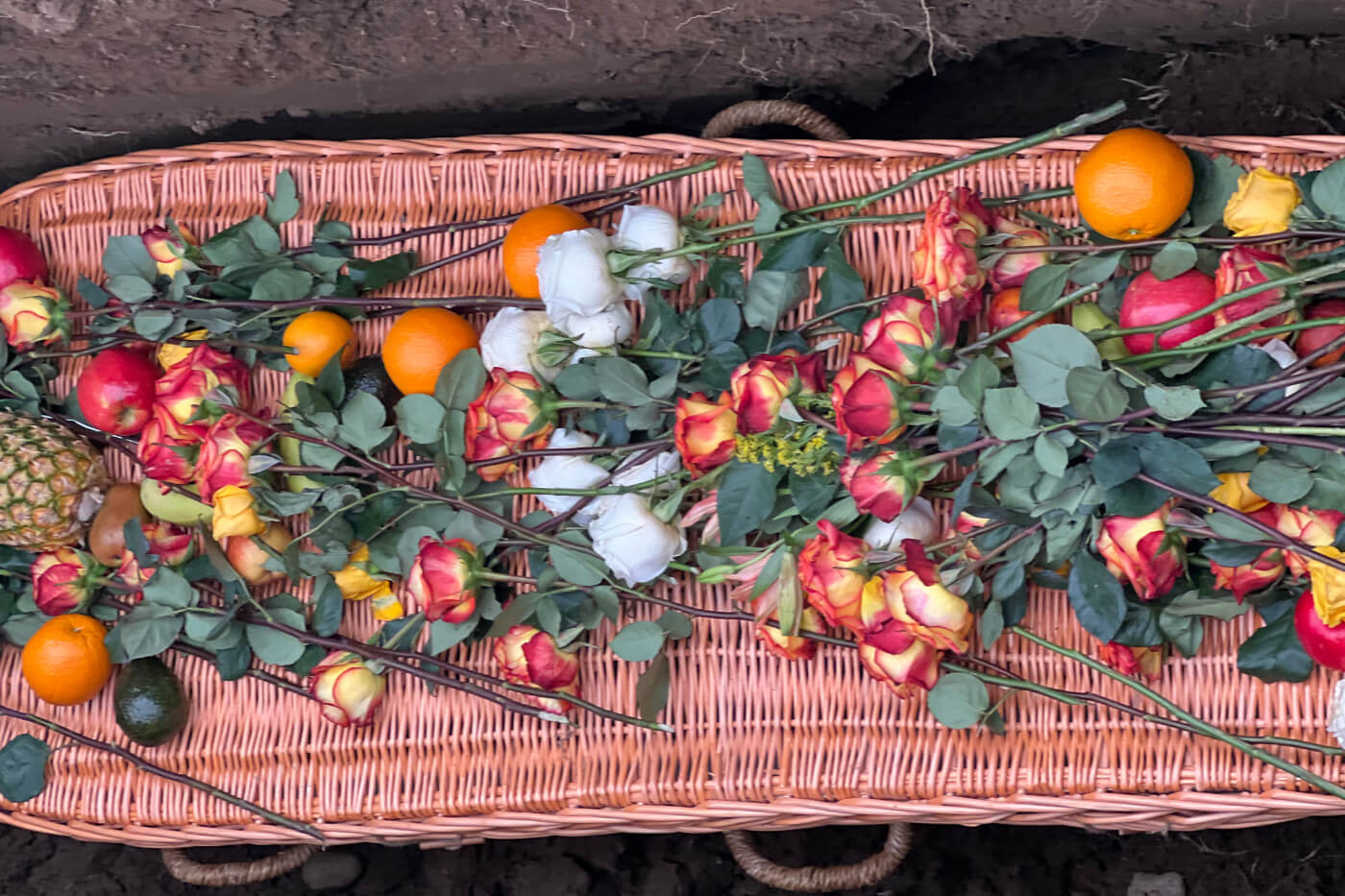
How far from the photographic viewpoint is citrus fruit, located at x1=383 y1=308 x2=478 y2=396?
0.89m

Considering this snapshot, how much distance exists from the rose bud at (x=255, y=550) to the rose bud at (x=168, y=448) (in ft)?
0.24

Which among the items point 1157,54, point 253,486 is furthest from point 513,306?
point 1157,54

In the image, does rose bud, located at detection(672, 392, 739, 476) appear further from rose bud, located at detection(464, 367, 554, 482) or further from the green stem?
the green stem

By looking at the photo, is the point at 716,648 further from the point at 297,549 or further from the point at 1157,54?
the point at 1157,54

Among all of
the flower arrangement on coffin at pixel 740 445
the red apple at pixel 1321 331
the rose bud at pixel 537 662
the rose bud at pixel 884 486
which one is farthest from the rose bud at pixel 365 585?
the red apple at pixel 1321 331

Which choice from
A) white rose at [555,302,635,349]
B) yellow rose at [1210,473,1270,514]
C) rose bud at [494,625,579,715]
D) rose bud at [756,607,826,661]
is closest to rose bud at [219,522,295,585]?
rose bud at [494,625,579,715]

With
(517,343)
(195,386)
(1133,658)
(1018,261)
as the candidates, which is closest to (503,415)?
(517,343)

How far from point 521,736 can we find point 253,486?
0.32 m

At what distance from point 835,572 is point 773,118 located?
0.51 meters

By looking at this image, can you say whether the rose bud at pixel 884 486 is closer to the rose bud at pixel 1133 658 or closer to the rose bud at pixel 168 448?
the rose bud at pixel 1133 658

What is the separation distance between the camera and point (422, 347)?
2.92ft

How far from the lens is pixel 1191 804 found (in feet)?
2.80

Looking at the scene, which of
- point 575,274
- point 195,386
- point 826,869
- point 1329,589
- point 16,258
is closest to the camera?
point 1329,589

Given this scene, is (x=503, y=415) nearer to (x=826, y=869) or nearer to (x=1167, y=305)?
(x=1167, y=305)
